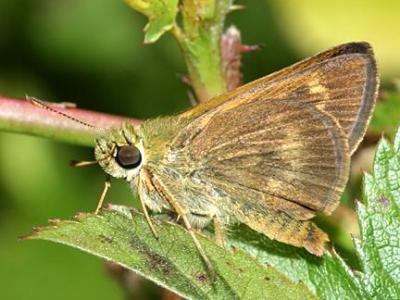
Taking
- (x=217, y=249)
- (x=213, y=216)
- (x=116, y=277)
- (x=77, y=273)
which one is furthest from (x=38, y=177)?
(x=217, y=249)

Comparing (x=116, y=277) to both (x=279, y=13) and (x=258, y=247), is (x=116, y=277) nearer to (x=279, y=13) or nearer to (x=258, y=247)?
(x=258, y=247)

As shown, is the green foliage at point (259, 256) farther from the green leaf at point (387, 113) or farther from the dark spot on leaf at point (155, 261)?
the green leaf at point (387, 113)

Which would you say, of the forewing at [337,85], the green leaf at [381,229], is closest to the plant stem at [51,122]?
the forewing at [337,85]

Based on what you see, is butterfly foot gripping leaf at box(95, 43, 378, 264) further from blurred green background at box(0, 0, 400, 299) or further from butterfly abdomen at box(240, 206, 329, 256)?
blurred green background at box(0, 0, 400, 299)

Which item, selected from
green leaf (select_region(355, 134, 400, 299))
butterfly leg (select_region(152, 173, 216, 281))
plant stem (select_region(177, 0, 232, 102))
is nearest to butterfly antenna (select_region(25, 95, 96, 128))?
butterfly leg (select_region(152, 173, 216, 281))

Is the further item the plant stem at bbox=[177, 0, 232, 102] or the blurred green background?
the blurred green background

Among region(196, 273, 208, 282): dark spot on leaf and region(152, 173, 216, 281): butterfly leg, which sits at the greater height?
region(152, 173, 216, 281): butterfly leg

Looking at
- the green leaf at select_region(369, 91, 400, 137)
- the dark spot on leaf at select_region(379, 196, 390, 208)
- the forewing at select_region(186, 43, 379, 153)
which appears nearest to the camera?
the dark spot on leaf at select_region(379, 196, 390, 208)

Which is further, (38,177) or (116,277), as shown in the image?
(38,177)
